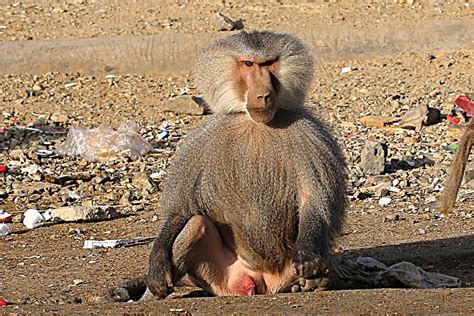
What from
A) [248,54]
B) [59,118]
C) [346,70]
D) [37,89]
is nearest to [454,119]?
[346,70]

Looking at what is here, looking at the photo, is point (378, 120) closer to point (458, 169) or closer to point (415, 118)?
point (415, 118)

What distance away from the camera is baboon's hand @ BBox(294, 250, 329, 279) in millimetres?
4855

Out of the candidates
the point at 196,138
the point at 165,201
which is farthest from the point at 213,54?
the point at 165,201

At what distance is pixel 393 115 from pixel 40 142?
2.98m

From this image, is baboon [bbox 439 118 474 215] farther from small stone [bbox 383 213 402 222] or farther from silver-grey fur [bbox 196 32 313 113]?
small stone [bbox 383 213 402 222]

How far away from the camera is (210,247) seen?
5.22 metres

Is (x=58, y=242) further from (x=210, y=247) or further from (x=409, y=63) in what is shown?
(x=409, y=63)

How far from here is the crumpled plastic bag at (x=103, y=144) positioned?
350 inches

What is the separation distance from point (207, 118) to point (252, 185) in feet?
1.80

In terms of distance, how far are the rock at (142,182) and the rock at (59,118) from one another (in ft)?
6.34

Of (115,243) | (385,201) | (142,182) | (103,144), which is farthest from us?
(103,144)

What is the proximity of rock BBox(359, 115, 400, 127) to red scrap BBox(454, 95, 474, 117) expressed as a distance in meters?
0.59

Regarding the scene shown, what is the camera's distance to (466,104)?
993 cm

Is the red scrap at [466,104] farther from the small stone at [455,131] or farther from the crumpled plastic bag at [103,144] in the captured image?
the crumpled plastic bag at [103,144]
